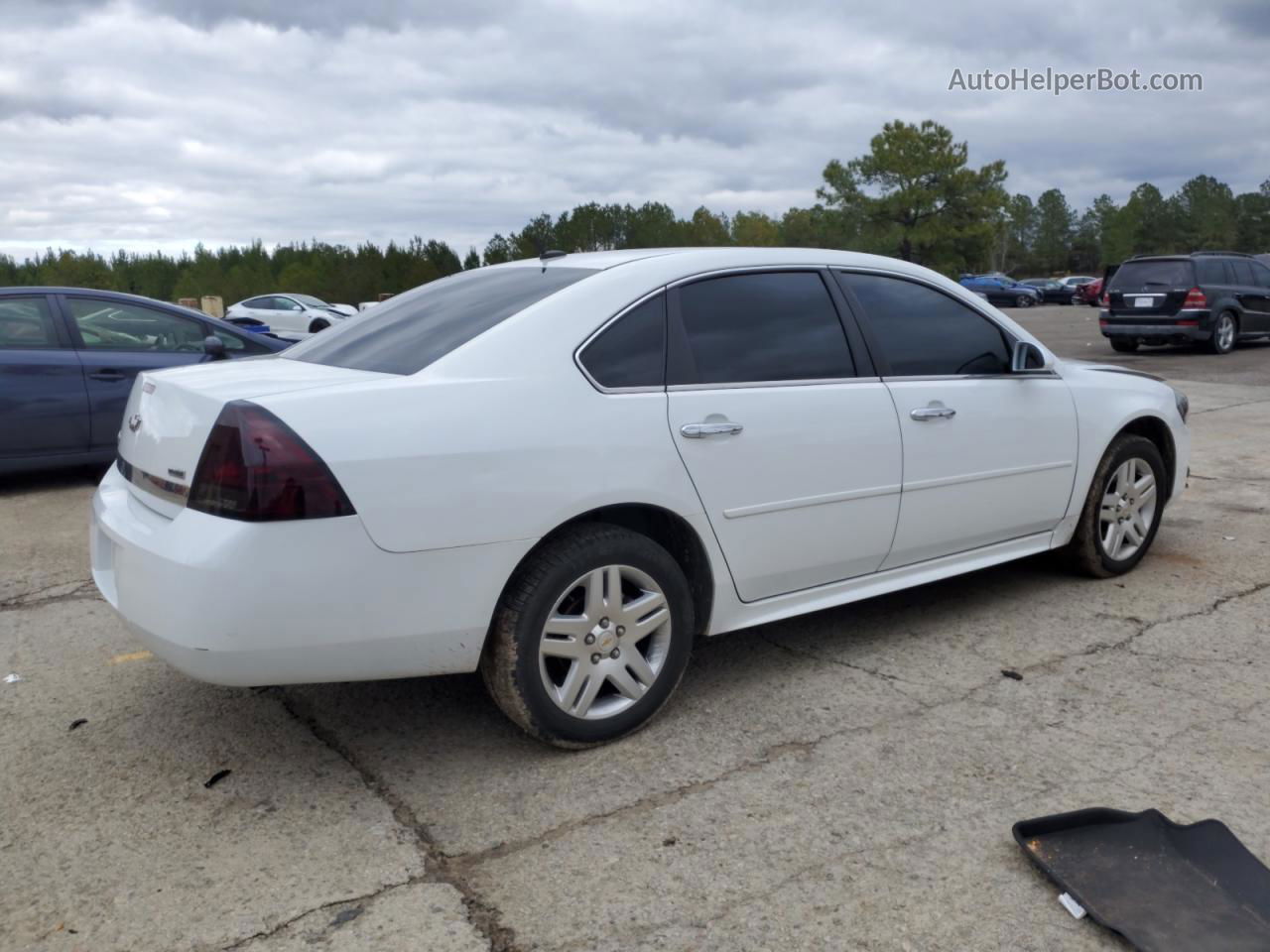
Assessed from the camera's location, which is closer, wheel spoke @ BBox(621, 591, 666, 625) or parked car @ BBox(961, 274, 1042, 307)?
wheel spoke @ BBox(621, 591, 666, 625)

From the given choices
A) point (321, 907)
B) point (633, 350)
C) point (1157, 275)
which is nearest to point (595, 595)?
point (633, 350)

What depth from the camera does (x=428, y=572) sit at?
9.56 ft

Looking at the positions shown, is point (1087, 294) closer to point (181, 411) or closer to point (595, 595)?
point (595, 595)

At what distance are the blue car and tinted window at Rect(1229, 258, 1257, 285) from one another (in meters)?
16.0

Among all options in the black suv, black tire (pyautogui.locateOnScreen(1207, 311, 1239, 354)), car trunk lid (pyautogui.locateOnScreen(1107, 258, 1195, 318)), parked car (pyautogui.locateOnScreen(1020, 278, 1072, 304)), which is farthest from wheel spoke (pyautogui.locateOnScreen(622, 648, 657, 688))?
parked car (pyautogui.locateOnScreen(1020, 278, 1072, 304))

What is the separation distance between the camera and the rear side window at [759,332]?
3.56 meters

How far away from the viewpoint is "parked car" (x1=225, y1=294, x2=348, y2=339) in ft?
89.5

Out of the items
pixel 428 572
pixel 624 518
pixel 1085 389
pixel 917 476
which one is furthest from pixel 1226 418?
pixel 428 572

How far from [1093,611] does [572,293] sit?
2.65 m

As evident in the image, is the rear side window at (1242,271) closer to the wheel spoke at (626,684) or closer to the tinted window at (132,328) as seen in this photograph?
the tinted window at (132,328)

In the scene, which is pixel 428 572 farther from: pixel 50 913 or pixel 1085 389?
pixel 1085 389

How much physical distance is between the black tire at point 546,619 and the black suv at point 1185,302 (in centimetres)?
1565

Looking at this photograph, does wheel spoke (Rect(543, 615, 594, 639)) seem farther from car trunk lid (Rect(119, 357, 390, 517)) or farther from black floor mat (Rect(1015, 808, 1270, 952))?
black floor mat (Rect(1015, 808, 1270, 952))

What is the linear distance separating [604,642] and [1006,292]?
47.9 meters
